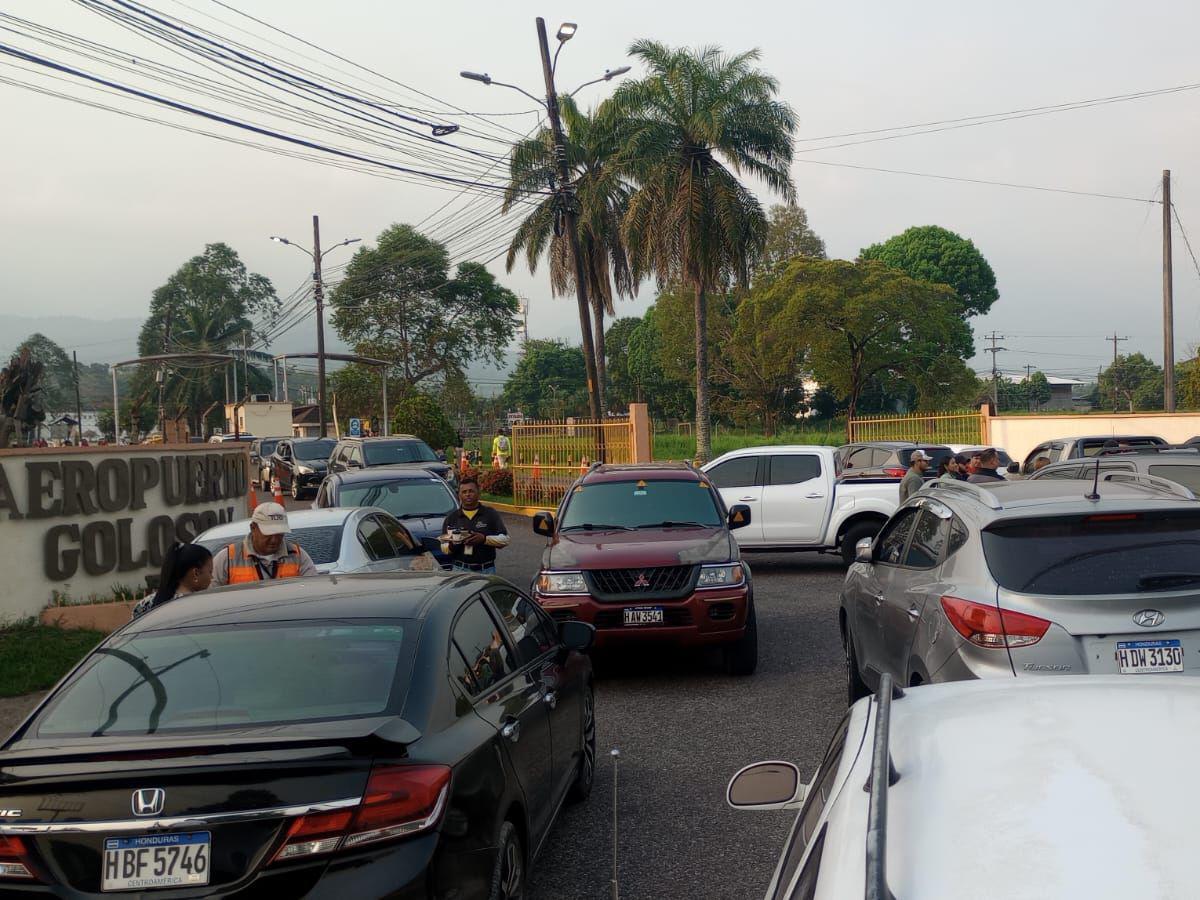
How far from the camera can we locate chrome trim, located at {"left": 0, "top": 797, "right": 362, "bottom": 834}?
332 centimetres

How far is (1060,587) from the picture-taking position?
5.51 metres

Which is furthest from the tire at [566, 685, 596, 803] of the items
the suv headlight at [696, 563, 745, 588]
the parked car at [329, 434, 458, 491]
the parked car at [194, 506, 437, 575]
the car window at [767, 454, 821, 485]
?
the parked car at [329, 434, 458, 491]

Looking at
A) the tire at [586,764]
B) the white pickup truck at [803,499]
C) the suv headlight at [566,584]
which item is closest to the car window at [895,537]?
the tire at [586,764]

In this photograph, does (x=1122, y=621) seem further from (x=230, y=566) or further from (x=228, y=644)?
(x=230, y=566)

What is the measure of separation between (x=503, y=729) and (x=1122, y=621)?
3012 millimetres

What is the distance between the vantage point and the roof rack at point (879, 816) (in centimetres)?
161

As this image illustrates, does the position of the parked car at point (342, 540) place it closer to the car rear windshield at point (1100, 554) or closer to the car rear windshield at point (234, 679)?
the car rear windshield at point (234, 679)

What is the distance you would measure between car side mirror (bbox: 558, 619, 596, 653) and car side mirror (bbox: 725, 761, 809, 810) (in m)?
3.22

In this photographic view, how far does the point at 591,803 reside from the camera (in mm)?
6578

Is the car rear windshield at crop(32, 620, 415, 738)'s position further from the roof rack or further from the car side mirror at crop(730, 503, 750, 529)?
the car side mirror at crop(730, 503, 750, 529)

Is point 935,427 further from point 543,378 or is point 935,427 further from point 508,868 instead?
point 543,378

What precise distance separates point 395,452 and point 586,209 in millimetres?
12811

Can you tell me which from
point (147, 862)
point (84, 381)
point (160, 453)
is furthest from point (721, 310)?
point (84, 381)

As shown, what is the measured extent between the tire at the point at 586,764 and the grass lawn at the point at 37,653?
20.7 ft
